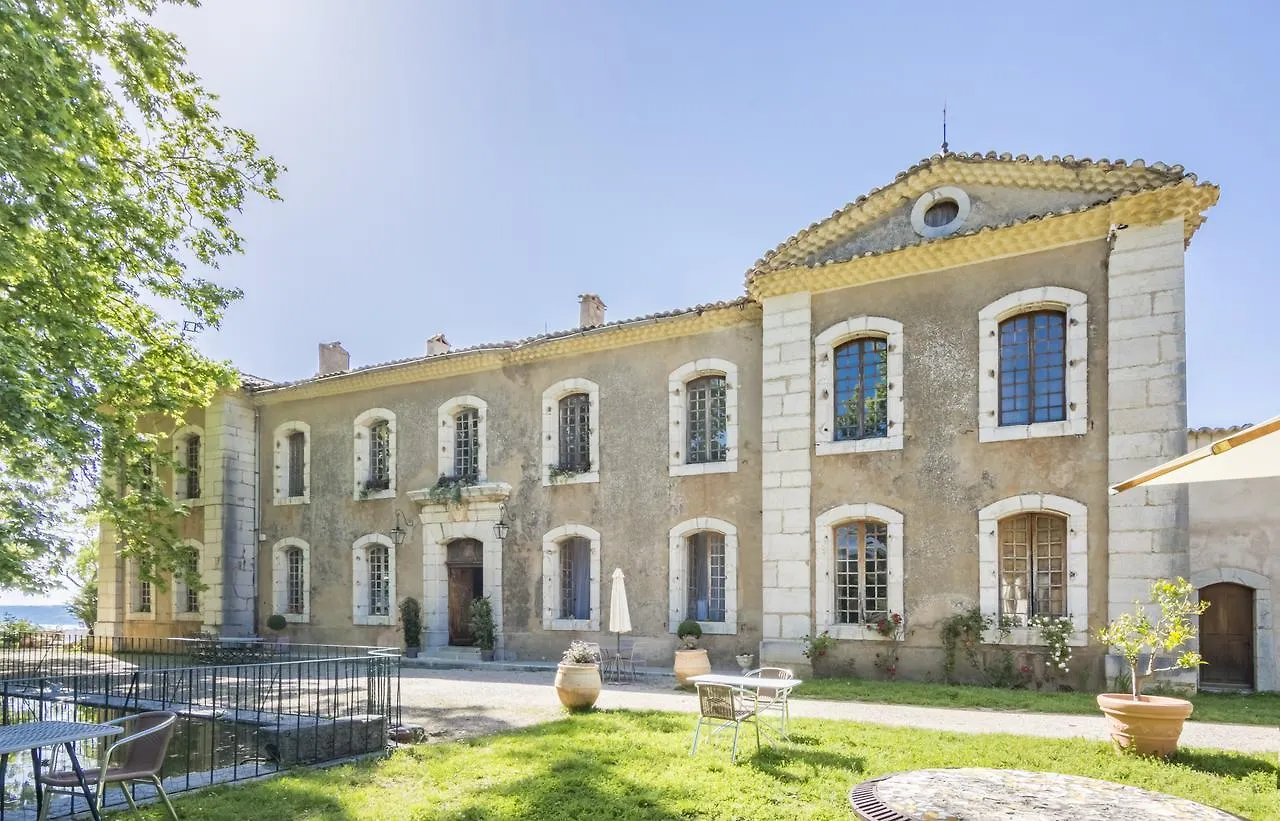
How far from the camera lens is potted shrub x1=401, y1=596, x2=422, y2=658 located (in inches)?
692

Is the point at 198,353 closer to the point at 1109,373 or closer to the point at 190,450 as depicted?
the point at 190,450

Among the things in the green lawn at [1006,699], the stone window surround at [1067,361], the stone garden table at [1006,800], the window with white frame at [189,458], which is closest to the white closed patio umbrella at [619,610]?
Answer: the green lawn at [1006,699]

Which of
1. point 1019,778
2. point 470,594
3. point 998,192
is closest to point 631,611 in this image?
point 470,594

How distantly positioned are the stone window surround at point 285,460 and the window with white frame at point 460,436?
Result: 4229 mm

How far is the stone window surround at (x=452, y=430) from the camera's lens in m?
17.7

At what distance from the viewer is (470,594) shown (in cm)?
1792

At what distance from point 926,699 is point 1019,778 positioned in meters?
6.55

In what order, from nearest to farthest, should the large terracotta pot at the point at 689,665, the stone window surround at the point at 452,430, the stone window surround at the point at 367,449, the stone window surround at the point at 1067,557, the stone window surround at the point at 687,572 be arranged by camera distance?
the stone window surround at the point at 1067,557 < the large terracotta pot at the point at 689,665 < the stone window surround at the point at 687,572 < the stone window surround at the point at 452,430 < the stone window surround at the point at 367,449

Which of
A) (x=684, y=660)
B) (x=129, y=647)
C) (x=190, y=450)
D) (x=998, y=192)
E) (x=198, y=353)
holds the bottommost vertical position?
(x=129, y=647)

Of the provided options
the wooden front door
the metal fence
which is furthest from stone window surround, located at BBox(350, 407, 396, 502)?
the wooden front door

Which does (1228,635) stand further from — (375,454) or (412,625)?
(375,454)

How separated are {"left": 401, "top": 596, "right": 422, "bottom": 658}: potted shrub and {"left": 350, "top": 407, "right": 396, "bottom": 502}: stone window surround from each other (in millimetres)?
2621

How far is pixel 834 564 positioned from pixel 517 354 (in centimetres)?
806

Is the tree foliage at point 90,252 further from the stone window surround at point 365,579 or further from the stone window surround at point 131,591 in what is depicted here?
the stone window surround at point 131,591
